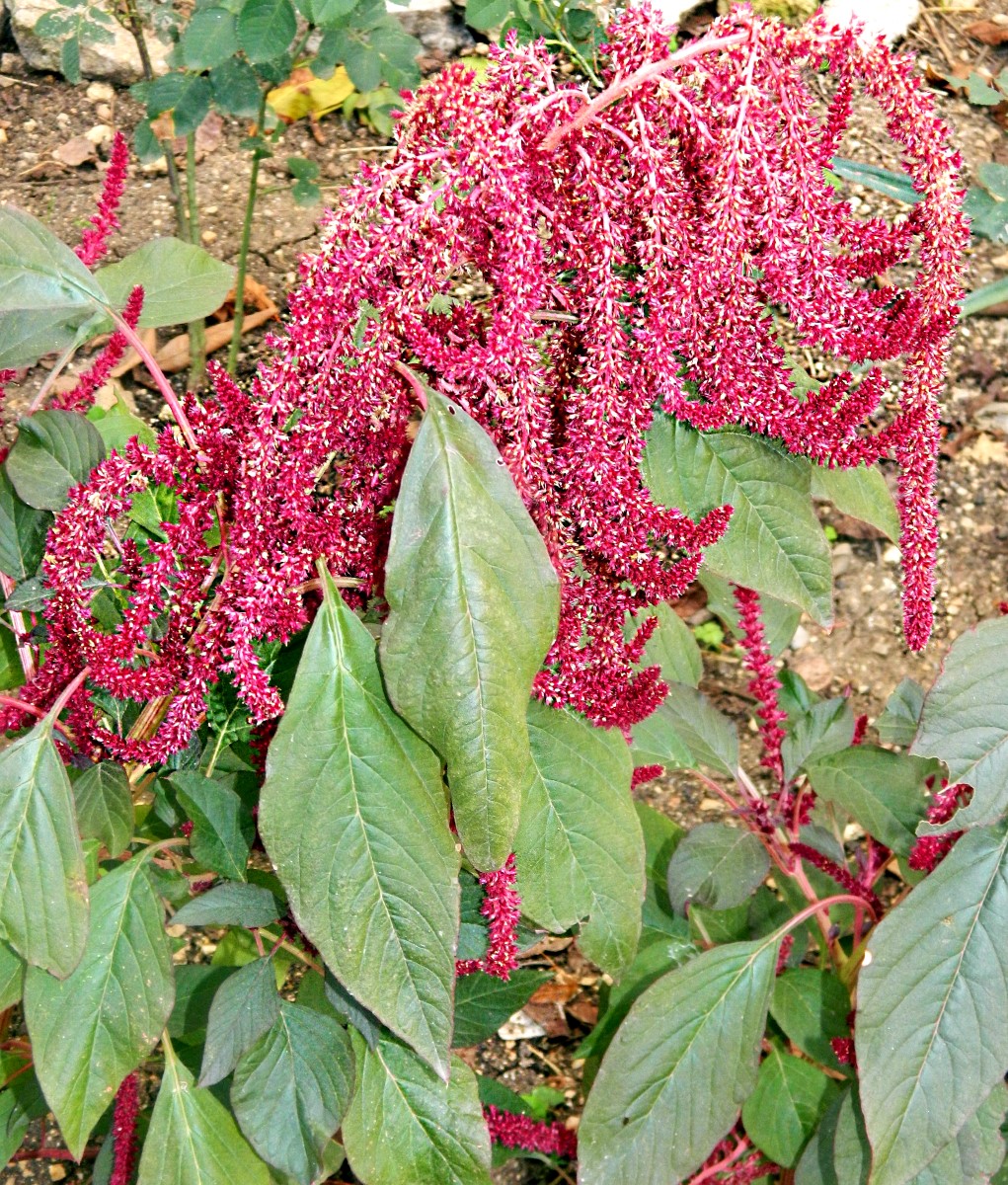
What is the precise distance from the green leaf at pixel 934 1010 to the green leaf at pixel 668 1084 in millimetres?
195

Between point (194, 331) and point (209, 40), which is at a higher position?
point (209, 40)

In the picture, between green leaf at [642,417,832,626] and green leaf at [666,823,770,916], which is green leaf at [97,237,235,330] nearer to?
green leaf at [642,417,832,626]

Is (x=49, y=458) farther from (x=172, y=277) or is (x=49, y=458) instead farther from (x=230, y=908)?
(x=230, y=908)

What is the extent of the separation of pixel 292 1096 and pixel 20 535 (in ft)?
1.87

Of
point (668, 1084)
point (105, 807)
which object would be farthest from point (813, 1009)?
point (105, 807)

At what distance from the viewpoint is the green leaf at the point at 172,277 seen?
1.31m

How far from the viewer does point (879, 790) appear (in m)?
1.42

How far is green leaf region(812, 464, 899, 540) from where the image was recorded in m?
1.19

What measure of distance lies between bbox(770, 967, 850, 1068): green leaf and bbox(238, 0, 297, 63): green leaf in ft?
4.62

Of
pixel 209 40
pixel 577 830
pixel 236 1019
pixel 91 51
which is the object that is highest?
pixel 209 40

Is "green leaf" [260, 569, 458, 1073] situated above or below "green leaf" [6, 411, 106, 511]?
below

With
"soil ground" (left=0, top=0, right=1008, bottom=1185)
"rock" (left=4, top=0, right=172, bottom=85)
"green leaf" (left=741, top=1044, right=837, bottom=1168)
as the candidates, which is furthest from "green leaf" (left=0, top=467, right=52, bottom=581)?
"rock" (left=4, top=0, right=172, bottom=85)

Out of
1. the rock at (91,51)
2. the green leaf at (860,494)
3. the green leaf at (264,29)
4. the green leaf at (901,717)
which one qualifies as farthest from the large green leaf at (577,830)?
the rock at (91,51)

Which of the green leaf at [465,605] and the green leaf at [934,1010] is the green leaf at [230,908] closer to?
the green leaf at [465,605]
